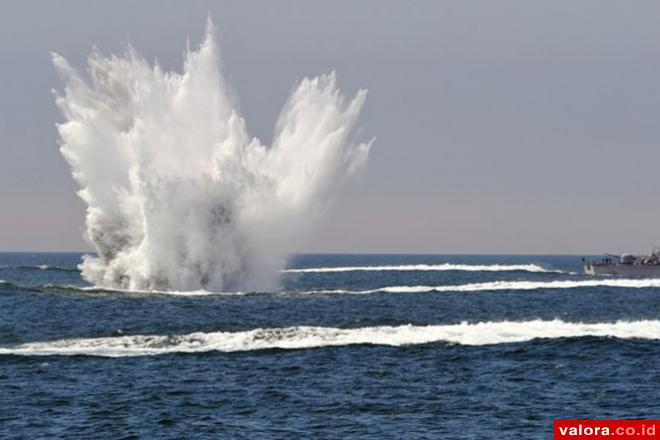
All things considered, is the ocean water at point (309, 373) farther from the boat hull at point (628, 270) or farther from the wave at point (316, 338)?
the boat hull at point (628, 270)

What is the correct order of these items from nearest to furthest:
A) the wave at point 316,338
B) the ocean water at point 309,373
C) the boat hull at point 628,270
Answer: the ocean water at point 309,373, the wave at point 316,338, the boat hull at point 628,270

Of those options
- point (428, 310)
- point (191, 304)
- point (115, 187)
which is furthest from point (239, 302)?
point (115, 187)

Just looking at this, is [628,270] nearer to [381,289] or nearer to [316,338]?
[381,289]

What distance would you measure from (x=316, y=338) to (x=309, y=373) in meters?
11.3

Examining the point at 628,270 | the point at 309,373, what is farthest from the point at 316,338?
the point at 628,270

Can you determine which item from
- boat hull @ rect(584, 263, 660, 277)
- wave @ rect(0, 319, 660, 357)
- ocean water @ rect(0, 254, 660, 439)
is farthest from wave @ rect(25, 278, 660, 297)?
wave @ rect(0, 319, 660, 357)

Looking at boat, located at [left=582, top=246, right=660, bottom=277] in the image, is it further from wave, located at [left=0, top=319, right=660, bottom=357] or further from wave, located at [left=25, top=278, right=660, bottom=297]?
wave, located at [left=0, top=319, right=660, bottom=357]

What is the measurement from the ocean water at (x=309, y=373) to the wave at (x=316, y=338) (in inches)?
4.2

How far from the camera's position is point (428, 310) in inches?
3396

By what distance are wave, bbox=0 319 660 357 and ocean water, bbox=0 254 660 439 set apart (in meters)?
0.11

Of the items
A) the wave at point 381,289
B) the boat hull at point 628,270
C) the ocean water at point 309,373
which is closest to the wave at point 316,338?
the ocean water at point 309,373

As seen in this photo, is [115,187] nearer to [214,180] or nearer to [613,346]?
[214,180]

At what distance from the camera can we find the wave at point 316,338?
57.0m

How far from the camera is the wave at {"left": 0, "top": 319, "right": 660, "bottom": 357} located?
5700 cm
